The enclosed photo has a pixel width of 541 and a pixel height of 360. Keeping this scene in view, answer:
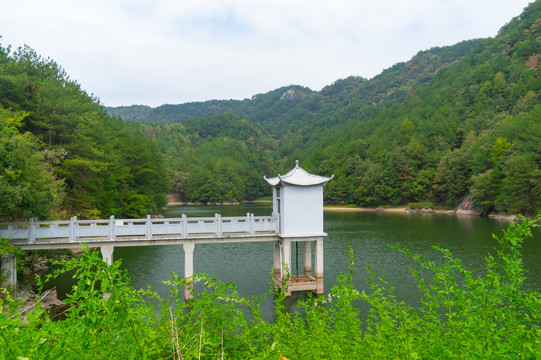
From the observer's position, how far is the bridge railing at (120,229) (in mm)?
14031

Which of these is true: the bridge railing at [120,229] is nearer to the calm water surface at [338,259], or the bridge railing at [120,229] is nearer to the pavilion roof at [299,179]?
the pavilion roof at [299,179]

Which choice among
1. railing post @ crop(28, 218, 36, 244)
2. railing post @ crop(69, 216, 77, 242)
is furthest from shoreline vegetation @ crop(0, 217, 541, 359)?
railing post @ crop(28, 218, 36, 244)

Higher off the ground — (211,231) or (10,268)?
(211,231)

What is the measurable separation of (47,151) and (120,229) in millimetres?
7585

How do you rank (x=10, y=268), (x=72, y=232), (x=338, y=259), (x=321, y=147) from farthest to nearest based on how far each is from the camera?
(x=321, y=147) < (x=338, y=259) < (x=72, y=232) < (x=10, y=268)

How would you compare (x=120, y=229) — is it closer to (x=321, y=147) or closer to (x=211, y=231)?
(x=211, y=231)

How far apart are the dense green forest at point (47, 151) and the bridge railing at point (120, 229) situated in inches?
26.4

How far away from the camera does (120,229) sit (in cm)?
1466

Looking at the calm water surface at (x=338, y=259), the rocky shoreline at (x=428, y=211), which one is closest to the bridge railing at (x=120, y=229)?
the calm water surface at (x=338, y=259)

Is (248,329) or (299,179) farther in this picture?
(299,179)

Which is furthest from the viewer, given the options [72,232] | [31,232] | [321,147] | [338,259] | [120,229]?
[321,147]

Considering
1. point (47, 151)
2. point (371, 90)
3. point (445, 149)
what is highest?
point (371, 90)

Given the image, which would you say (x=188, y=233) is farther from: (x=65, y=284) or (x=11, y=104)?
(x=11, y=104)

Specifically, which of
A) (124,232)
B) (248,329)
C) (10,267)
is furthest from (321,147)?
(248,329)
